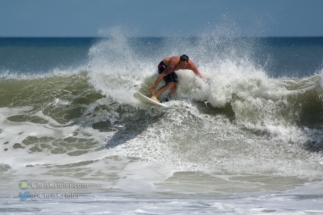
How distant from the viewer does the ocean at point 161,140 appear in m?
5.63

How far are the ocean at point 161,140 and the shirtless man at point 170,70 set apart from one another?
282 mm

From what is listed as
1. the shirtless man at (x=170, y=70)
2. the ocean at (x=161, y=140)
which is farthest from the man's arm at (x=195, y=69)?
the ocean at (x=161, y=140)

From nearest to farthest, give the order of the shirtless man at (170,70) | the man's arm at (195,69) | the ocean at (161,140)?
the ocean at (161,140) < the shirtless man at (170,70) < the man's arm at (195,69)

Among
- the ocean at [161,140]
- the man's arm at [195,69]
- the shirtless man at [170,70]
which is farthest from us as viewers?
the man's arm at [195,69]

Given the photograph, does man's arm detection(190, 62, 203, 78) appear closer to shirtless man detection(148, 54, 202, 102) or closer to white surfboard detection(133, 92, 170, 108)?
shirtless man detection(148, 54, 202, 102)

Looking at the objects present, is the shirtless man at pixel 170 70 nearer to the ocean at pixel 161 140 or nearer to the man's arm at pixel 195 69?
the man's arm at pixel 195 69

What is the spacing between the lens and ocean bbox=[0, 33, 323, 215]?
18.5 feet

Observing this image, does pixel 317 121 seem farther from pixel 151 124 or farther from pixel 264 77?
pixel 151 124

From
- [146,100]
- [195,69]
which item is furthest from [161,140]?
[195,69]

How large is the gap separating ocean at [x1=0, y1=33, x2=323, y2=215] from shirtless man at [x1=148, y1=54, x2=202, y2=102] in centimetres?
28

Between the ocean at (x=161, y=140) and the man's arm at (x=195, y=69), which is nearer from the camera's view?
the ocean at (x=161, y=140)

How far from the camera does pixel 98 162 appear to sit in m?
7.93

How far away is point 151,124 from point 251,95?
2.18 m

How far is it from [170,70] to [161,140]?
1.53m
